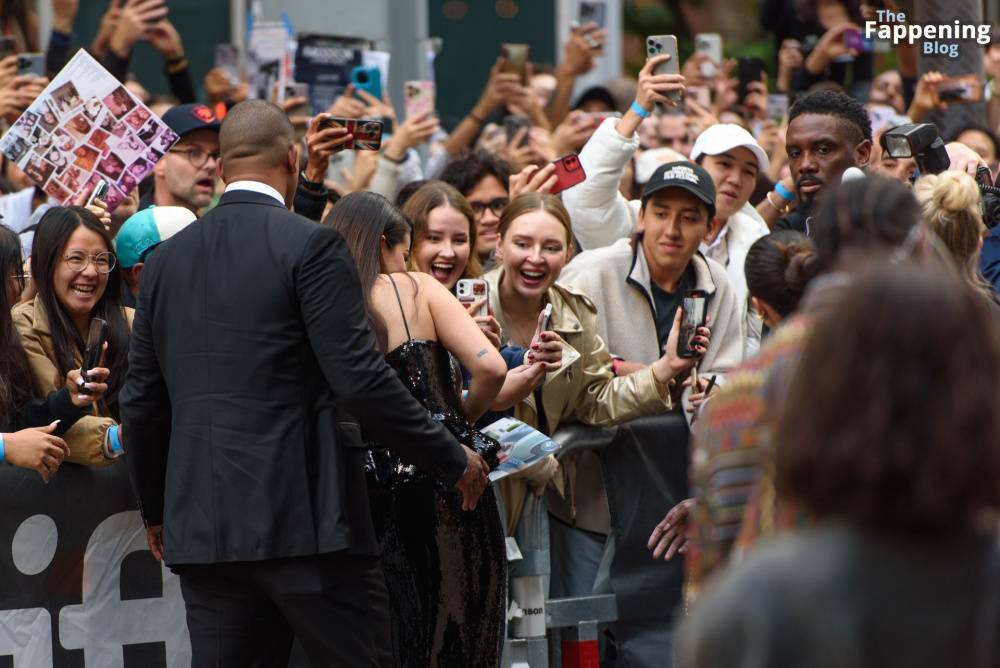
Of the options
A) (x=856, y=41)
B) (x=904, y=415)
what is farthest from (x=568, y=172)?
(x=904, y=415)

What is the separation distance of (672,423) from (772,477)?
3517 mm

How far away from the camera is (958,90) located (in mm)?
7973

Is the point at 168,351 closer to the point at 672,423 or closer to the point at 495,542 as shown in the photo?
the point at 495,542

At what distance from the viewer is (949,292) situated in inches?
90.4

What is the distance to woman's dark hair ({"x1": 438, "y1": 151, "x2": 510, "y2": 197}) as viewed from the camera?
7.48 meters

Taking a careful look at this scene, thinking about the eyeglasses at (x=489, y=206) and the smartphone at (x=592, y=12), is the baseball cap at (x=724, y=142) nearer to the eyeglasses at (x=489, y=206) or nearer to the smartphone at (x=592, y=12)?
the eyeglasses at (x=489, y=206)

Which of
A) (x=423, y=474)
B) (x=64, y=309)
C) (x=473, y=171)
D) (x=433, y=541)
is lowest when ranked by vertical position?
(x=433, y=541)

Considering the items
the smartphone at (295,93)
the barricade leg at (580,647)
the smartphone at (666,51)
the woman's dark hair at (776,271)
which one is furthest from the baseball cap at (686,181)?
the smartphone at (295,93)

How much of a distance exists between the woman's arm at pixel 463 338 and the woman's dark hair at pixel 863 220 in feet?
7.32

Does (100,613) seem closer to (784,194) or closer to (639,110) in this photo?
(639,110)

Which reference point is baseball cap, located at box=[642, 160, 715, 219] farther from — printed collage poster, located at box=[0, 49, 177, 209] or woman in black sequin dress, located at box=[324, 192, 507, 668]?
printed collage poster, located at box=[0, 49, 177, 209]

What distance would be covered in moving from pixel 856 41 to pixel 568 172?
13.6 ft

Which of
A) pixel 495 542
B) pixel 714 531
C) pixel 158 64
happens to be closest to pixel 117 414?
pixel 495 542

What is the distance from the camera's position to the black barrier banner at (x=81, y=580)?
17.6ft
